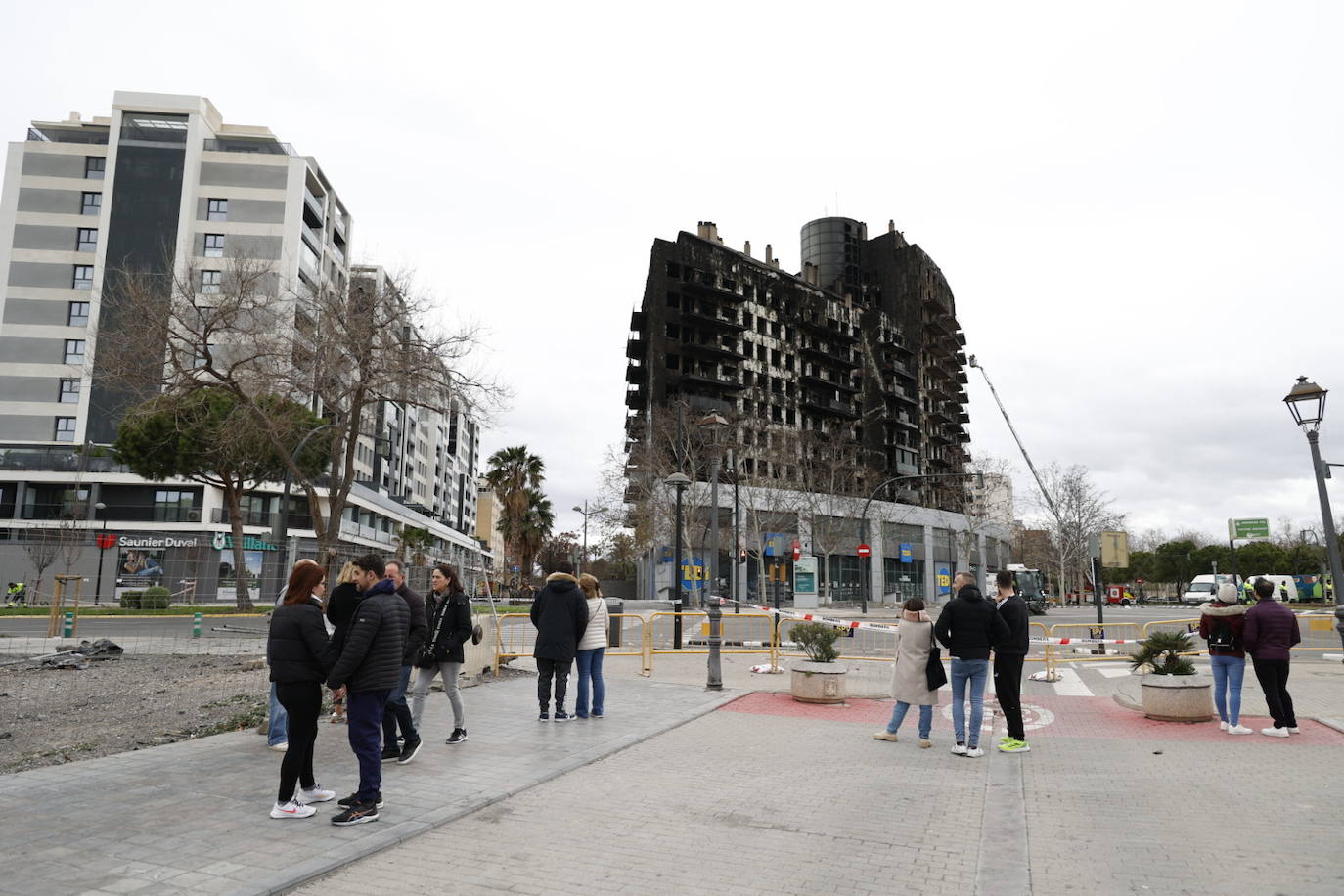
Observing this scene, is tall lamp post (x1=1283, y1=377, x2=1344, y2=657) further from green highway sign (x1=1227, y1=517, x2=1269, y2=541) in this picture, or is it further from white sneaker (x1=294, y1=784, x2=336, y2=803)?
green highway sign (x1=1227, y1=517, x2=1269, y2=541)

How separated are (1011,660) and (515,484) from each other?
58.1 m

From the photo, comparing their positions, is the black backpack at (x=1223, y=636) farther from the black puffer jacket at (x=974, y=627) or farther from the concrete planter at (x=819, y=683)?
the concrete planter at (x=819, y=683)

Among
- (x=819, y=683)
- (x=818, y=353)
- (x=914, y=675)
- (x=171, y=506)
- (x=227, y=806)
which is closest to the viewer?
(x=227, y=806)

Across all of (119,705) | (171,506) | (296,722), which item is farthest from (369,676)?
(171,506)

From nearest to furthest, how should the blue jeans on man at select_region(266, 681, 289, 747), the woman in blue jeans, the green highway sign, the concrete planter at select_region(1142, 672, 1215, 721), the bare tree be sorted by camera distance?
the blue jeans on man at select_region(266, 681, 289, 747) → the woman in blue jeans → the concrete planter at select_region(1142, 672, 1215, 721) → the bare tree → the green highway sign

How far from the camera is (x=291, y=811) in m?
5.42

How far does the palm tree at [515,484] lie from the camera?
64125 mm

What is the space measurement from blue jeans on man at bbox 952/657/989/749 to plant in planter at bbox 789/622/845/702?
3.15 metres

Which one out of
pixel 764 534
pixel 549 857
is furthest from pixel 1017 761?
pixel 764 534

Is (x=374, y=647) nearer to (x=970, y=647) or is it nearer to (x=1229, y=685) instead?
(x=970, y=647)

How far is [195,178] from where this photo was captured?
55188 mm

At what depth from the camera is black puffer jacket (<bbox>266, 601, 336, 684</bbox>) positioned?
5406mm

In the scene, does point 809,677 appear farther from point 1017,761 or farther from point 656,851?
point 656,851

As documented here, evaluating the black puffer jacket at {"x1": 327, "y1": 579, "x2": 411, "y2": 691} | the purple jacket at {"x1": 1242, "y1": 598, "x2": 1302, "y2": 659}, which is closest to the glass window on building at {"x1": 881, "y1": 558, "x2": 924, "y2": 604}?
the purple jacket at {"x1": 1242, "y1": 598, "x2": 1302, "y2": 659}
